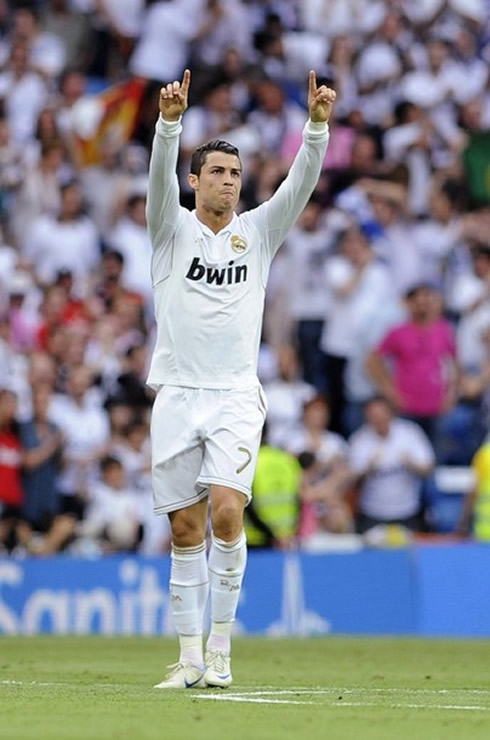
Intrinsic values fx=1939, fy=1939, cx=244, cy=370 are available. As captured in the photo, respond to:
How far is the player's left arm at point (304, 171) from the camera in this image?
9.55 m

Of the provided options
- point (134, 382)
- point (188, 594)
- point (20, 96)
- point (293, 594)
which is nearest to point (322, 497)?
point (293, 594)

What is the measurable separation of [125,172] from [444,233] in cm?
351

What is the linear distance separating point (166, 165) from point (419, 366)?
10.2 meters

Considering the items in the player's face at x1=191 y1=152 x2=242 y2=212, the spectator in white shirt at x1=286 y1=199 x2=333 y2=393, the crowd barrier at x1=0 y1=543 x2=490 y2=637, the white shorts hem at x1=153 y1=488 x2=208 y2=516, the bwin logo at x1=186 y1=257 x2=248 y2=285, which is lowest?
the crowd barrier at x1=0 y1=543 x2=490 y2=637

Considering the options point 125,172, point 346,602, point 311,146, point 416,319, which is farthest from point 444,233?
point 311,146

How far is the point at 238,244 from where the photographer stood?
380 inches

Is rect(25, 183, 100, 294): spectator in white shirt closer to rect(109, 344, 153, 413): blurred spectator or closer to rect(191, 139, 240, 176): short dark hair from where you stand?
rect(109, 344, 153, 413): blurred spectator

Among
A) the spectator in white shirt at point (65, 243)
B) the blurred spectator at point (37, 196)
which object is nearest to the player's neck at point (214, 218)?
the spectator in white shirt at point (65, 243)

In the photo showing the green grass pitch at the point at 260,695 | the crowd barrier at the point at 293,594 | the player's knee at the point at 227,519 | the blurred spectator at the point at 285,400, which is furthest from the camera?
the blurred spectator at the point at 285,400

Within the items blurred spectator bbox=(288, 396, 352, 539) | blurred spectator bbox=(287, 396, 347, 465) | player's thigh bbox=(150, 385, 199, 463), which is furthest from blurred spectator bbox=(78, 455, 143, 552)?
player's thigh bbox=(150, 385, 199, 463)

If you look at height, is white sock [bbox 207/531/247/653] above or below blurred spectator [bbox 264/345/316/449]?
below

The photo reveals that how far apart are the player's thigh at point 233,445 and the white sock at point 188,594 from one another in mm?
392

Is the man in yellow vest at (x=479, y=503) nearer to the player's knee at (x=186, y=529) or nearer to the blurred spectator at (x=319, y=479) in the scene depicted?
the blurred spectator at (x=319, y=479)

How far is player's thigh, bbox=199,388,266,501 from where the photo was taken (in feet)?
30.8
